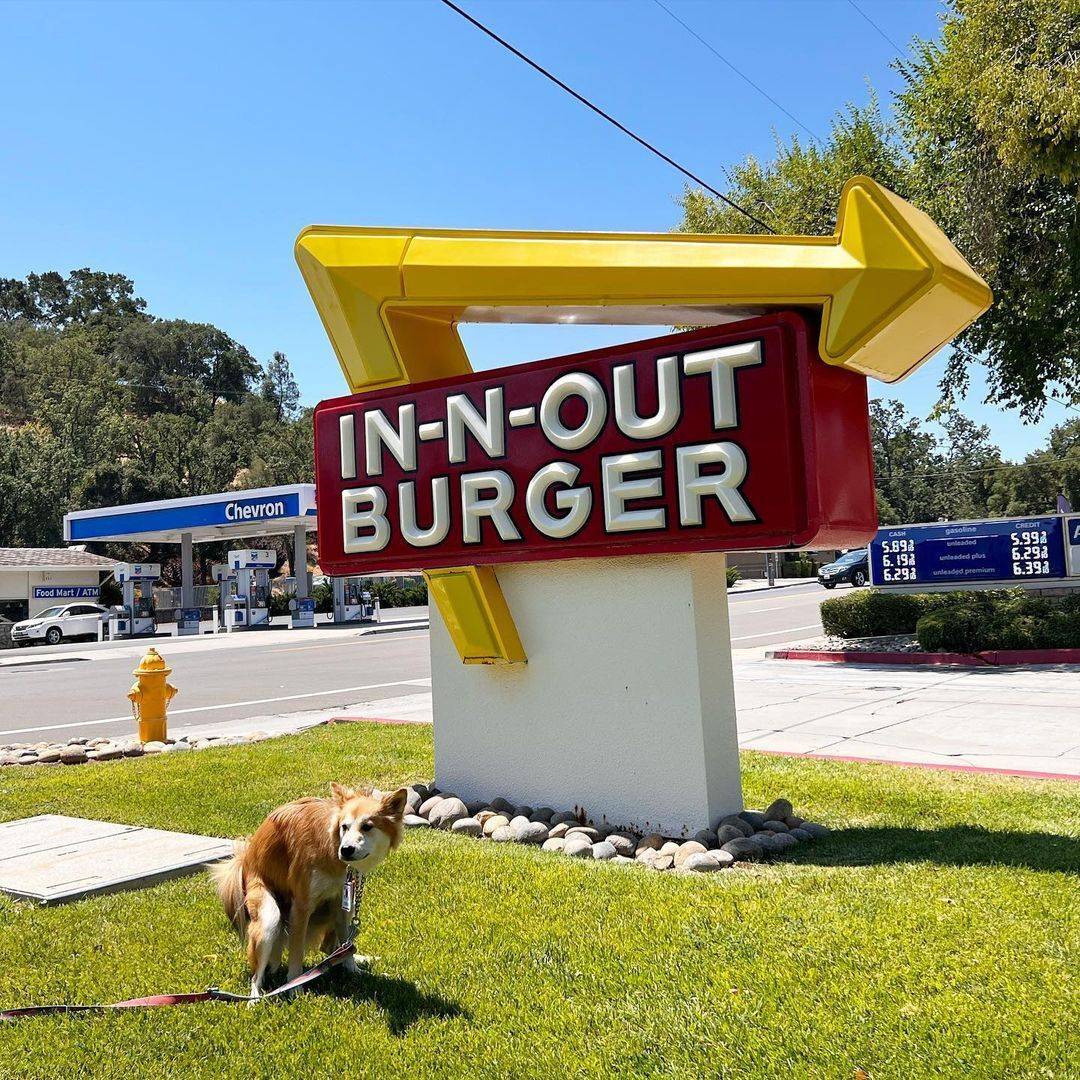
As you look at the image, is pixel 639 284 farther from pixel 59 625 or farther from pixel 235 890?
pixel 59 625

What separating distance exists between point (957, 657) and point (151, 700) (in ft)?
41.4

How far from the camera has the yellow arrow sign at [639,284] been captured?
5.77 m

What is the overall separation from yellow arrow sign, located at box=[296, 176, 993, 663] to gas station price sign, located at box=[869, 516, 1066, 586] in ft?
44.3

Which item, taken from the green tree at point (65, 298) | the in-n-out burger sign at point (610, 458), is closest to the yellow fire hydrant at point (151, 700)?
the in-n-out burger sign at point (610, 458)

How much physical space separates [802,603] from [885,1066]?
35834 millimetres

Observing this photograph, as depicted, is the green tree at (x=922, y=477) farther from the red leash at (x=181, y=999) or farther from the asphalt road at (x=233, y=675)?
the red leash at (x=181, y=999)

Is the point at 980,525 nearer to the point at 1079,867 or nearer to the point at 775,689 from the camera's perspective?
the point at 775,689

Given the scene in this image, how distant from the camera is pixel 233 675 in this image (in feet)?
65.5

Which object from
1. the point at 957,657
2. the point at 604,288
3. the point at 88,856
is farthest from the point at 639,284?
the point at 957,657

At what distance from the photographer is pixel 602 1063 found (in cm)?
346

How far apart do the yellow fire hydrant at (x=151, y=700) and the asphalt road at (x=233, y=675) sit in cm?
192

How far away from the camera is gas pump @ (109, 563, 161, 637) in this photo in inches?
1565

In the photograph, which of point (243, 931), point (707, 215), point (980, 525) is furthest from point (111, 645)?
point (243, 931)

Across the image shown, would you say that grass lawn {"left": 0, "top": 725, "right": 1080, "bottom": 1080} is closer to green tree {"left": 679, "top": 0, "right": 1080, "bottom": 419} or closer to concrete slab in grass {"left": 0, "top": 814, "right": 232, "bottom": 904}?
concrete slab in grass {"left": 0, "top": 814, "right": 232, "bottom": 904}
